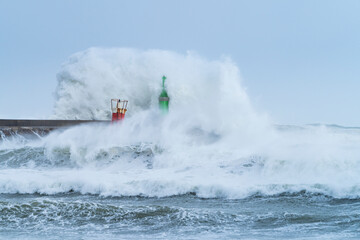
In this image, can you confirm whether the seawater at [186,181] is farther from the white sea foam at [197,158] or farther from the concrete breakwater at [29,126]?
the concrete breakwater at [29,126]

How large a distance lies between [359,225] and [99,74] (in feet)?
54.8

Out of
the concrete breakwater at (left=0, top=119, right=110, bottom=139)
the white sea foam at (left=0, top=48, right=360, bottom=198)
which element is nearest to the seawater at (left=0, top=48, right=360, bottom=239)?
the white sea foam at (left=0, top=48, right=360, bottom=198)

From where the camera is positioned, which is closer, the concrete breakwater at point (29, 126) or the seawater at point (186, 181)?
the seawater at point (186, 181)

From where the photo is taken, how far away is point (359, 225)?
4590 millimetres

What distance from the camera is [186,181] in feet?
22.5

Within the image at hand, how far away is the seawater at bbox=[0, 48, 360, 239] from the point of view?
4.81 meters

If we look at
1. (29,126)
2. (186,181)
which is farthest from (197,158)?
(29,126)

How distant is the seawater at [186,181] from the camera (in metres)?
4.81

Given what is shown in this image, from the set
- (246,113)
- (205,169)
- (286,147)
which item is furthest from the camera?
(246,113)

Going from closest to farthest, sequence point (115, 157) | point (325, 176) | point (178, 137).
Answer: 1. point (325, 176)
2. point (115, 157)
3. point (178, 137)

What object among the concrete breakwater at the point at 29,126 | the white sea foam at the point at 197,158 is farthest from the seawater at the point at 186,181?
the concrete breakwater at the point at 29,126

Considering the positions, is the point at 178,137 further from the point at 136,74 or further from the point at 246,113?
the point at 136,74

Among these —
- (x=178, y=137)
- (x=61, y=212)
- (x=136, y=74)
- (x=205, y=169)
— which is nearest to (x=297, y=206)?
(x=205, y=169)

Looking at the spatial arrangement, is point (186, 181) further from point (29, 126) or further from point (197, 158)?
point (29, 126)
